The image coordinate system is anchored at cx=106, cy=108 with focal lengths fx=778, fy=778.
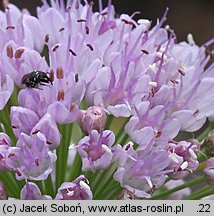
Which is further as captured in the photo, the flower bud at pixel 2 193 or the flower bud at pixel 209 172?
the flower bud at pixel 209 172

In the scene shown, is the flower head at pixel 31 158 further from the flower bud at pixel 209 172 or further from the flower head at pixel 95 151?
the flower bud at pixel 209 172

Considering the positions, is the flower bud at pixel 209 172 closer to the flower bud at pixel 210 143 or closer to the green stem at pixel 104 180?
the flower bud at pixel 210 143

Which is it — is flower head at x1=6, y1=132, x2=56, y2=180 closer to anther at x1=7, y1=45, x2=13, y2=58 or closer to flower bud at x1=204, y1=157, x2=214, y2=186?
anther at x1=7, y1=45, x2=13, y2=58

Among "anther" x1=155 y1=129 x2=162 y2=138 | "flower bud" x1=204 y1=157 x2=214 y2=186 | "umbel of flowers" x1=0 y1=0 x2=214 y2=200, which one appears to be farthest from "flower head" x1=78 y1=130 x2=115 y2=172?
"flower bud" x1=204 y1=157 x2=214 y2=186

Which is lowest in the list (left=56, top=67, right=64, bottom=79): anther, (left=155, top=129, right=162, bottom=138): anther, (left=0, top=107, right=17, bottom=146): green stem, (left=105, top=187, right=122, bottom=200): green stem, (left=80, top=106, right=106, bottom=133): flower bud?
(left=105, top=187, right=122, bottom=200): green stem

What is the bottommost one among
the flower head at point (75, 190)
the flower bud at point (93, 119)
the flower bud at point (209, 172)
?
the flower bud at point (209, 172)

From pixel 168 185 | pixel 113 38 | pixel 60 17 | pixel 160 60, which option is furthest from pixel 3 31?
pixel 168 185

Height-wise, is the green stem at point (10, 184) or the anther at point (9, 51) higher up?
the anther at point (9, 51)

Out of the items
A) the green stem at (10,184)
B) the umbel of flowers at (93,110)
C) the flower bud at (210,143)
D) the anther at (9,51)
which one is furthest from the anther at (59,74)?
the flower bud at (210,143)

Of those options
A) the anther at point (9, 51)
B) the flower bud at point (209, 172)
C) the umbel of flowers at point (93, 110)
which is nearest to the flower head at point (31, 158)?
the umbel of flowers at point (93, 110)
